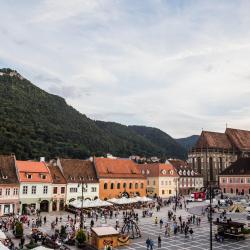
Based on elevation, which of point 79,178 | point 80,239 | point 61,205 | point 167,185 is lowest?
point 80,239

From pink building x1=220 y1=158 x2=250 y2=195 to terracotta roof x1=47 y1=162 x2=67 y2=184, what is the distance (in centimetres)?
4994

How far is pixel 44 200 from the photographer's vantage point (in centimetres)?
6219

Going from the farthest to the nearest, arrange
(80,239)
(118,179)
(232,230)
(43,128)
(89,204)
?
(43,128) → (118,179) → (89,204) → (232,230) → (80,239)

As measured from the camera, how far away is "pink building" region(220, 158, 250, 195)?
315 feet

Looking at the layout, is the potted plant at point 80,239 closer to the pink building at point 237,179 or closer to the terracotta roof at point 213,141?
the pink building at point 237,179

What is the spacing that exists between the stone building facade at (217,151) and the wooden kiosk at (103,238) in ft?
268

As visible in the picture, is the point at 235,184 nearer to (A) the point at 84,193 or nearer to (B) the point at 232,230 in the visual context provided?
(A) the point at 84,193

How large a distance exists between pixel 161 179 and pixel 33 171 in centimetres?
3729

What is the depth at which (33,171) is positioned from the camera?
6197 centimetres

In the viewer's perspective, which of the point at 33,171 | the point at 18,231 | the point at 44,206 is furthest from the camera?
the point at 44,206

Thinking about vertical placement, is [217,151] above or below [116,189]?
above

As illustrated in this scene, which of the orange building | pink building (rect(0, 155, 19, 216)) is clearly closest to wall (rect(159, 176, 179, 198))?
the orange building

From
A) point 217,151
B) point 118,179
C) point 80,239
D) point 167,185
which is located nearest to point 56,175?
point 118,179

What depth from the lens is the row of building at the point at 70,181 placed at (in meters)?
58.8
